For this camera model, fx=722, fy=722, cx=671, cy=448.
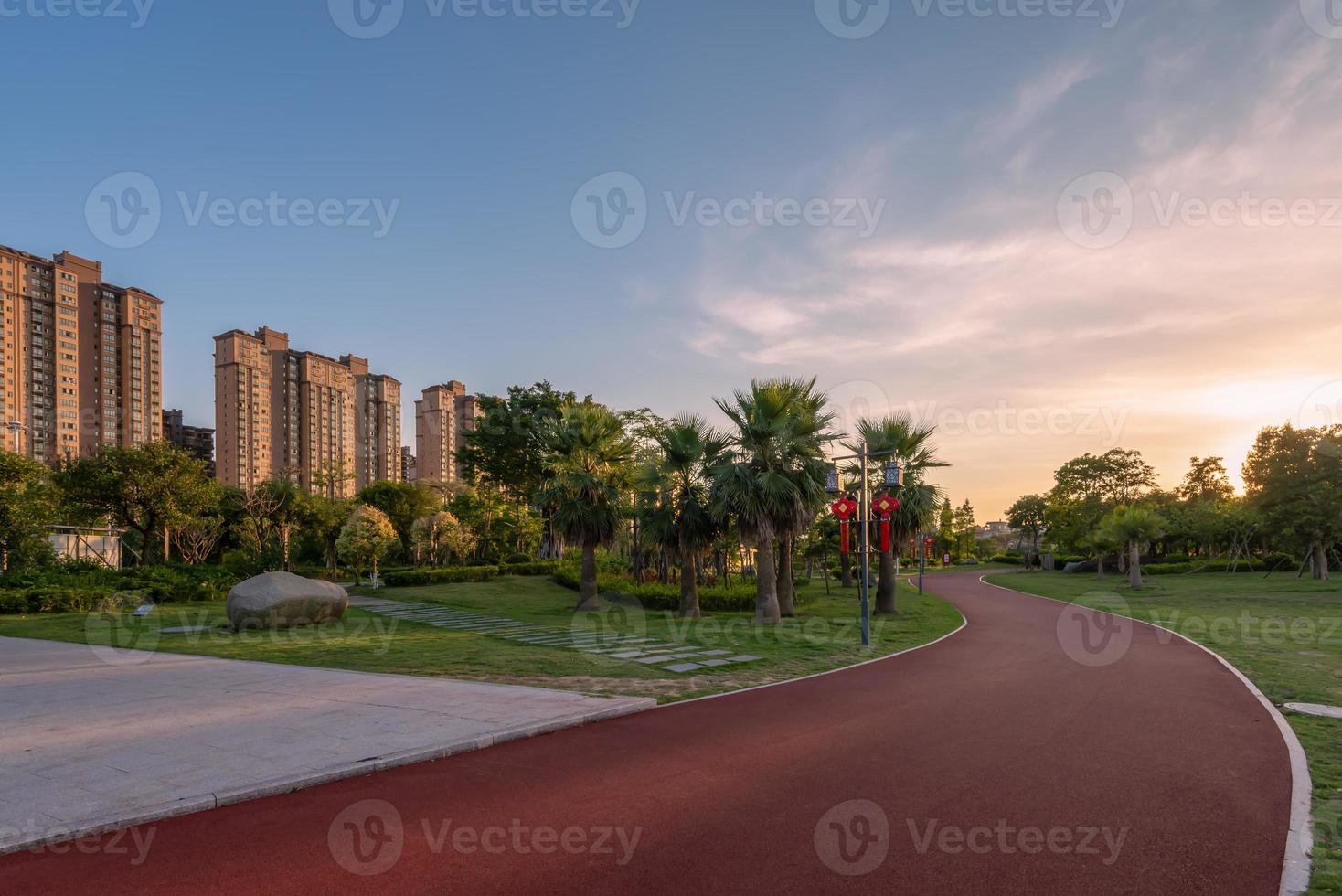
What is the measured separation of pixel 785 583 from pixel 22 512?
106 feet

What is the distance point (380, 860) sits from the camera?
5.36 metres

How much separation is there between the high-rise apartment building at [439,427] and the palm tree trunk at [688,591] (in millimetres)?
93411

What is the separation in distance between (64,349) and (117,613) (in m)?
82.0

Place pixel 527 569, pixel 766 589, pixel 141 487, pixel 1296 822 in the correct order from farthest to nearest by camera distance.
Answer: pixel 527 569 → pixel 141 487 → pixel 766 589 → pixel 1296 822

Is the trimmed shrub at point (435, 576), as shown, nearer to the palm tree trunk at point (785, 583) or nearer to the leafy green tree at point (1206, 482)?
the palm tree trunk at point (785, 583)

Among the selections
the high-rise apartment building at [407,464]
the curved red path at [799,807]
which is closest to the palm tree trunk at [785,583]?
the curved red path at [799,807]

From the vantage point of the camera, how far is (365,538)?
4009cm

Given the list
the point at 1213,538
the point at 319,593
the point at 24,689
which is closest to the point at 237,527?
the point at 319,593

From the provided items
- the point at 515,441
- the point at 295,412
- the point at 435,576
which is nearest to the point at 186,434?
the point at 295,412

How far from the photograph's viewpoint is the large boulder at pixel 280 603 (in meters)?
20.8

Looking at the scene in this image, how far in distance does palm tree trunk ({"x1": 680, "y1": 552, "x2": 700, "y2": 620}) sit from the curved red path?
15026 millimetres

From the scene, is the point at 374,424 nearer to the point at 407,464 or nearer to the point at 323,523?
the point at 407,464

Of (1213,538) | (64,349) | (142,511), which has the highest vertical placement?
(64,349)

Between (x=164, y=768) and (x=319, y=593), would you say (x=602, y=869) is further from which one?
(x=319, y=593)
